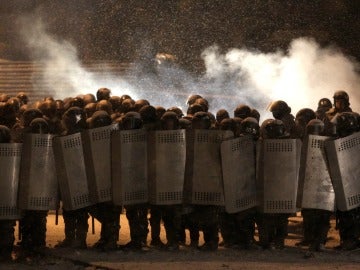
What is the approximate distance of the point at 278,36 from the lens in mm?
31484

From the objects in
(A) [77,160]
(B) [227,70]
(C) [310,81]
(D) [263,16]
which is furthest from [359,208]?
(D) [263,16]

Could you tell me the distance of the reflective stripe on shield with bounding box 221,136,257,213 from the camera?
964 centimetres

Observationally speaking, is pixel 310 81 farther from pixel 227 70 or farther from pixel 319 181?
pixel 319 181

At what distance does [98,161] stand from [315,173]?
2.74 meters

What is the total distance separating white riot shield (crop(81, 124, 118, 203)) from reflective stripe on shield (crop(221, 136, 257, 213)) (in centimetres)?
146

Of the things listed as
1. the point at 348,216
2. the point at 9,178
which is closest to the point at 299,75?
the point at 348,216

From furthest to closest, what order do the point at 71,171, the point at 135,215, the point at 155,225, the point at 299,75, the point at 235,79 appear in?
1. the point at 235,79
2. the point at 299,75
3. the point at 155,225
4. the point at 135,215
5. the point at 71,171

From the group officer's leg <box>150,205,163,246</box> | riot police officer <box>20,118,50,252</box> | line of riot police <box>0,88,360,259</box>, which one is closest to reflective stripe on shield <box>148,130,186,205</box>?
line of riot police <box>0,88,360,259</box>

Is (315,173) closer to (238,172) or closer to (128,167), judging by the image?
(238,172)

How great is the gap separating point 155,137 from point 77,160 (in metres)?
1.02

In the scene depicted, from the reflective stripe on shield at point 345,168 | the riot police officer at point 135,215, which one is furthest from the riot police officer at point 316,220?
the riot police officer at point 135,215

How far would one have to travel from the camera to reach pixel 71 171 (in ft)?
31.3

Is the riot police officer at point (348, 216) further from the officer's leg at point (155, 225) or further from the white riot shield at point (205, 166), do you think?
the officer's leg at point (155, 225)

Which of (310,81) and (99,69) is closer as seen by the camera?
(310,81)
